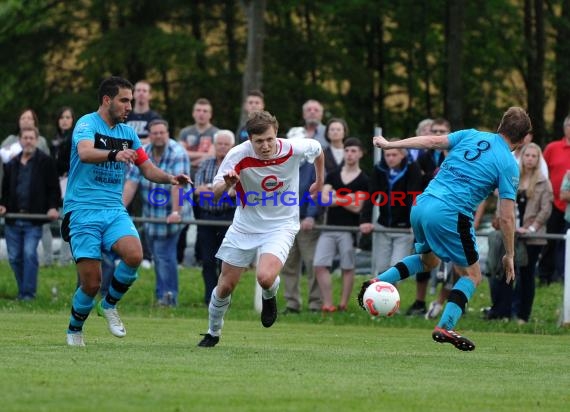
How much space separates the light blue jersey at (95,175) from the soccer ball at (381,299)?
93.2 inches

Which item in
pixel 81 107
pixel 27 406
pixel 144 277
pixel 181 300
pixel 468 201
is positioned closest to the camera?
pixel 27 406

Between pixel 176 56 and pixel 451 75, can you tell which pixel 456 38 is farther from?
pixel 176 56

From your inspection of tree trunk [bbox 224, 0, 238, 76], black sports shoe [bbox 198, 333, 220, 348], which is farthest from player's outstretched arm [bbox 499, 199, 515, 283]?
tree trunk [bbox 224, 0, 238, 76]

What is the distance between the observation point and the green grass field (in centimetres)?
831

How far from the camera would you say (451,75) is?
1173 inches

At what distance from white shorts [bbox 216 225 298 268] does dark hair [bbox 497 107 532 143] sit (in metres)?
2.14

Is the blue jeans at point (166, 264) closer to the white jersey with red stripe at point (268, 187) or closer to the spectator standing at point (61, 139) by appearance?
the spectator standing at point (61, 139)

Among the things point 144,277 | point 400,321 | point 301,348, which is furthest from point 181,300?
point 301,348

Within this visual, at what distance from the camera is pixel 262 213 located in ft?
40.1

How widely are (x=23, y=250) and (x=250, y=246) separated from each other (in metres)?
7.32

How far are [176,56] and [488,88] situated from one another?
8.06 metres

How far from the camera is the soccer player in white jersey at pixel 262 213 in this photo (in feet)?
39.0

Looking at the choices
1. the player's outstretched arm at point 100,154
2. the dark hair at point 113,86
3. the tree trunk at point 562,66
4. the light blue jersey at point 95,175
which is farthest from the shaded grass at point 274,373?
the tree trunk at point 562,66

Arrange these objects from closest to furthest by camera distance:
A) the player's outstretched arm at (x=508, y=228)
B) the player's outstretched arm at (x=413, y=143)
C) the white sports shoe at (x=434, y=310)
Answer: the player's outstretched arm at (x=413, y=143) → the player's outstretched arm at (x=508, y=228) → the white sports shoe at (x=434, y=310)
